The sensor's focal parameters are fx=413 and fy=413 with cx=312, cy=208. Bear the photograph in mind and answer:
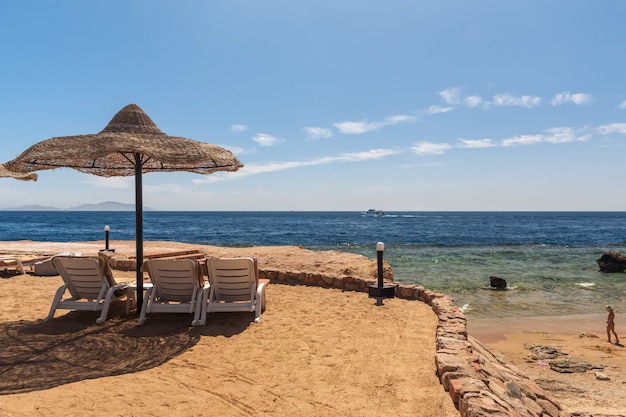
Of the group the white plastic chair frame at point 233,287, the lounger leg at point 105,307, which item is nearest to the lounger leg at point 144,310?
the lounger leg at point 105,307

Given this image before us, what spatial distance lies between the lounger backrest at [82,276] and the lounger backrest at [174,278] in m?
0.77

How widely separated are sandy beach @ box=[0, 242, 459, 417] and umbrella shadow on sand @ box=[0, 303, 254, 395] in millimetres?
13

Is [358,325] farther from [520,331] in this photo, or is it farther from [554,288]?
[554,288]

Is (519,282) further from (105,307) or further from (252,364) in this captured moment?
Answer: (105,307)

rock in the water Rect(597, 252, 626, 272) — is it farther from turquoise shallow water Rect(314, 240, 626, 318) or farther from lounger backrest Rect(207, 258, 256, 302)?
lounger backrest Rect(207, 258, 256, 302)

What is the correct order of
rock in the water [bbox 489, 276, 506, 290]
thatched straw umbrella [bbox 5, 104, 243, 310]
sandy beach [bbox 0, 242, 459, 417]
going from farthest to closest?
rock in the water [bbox 489, 276, 506, 290] < thatched straw umbrella [bbox 5, 104, 243, 310] < sandy beach [bbox 0, 242, 459, 417]

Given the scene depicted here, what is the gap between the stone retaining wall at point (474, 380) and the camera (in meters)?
3.23

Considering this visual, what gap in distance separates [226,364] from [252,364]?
27 cm

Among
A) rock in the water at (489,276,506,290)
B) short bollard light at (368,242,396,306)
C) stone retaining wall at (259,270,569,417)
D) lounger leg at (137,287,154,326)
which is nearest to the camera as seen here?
stone retaining wall at (259,270,569,417)

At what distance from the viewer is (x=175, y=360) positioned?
439 cm

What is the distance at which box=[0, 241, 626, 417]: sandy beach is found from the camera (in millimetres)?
3420

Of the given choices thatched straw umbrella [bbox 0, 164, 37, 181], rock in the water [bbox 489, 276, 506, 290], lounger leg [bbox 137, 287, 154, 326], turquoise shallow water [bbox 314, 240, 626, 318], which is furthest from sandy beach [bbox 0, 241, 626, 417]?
rock in the water [bbox 489, 276, 506, 290]

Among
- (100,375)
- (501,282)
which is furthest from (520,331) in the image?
(100,375)

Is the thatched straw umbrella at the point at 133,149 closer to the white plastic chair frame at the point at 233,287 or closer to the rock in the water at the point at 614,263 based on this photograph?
the white plastic chair frame at the point at 233,287
